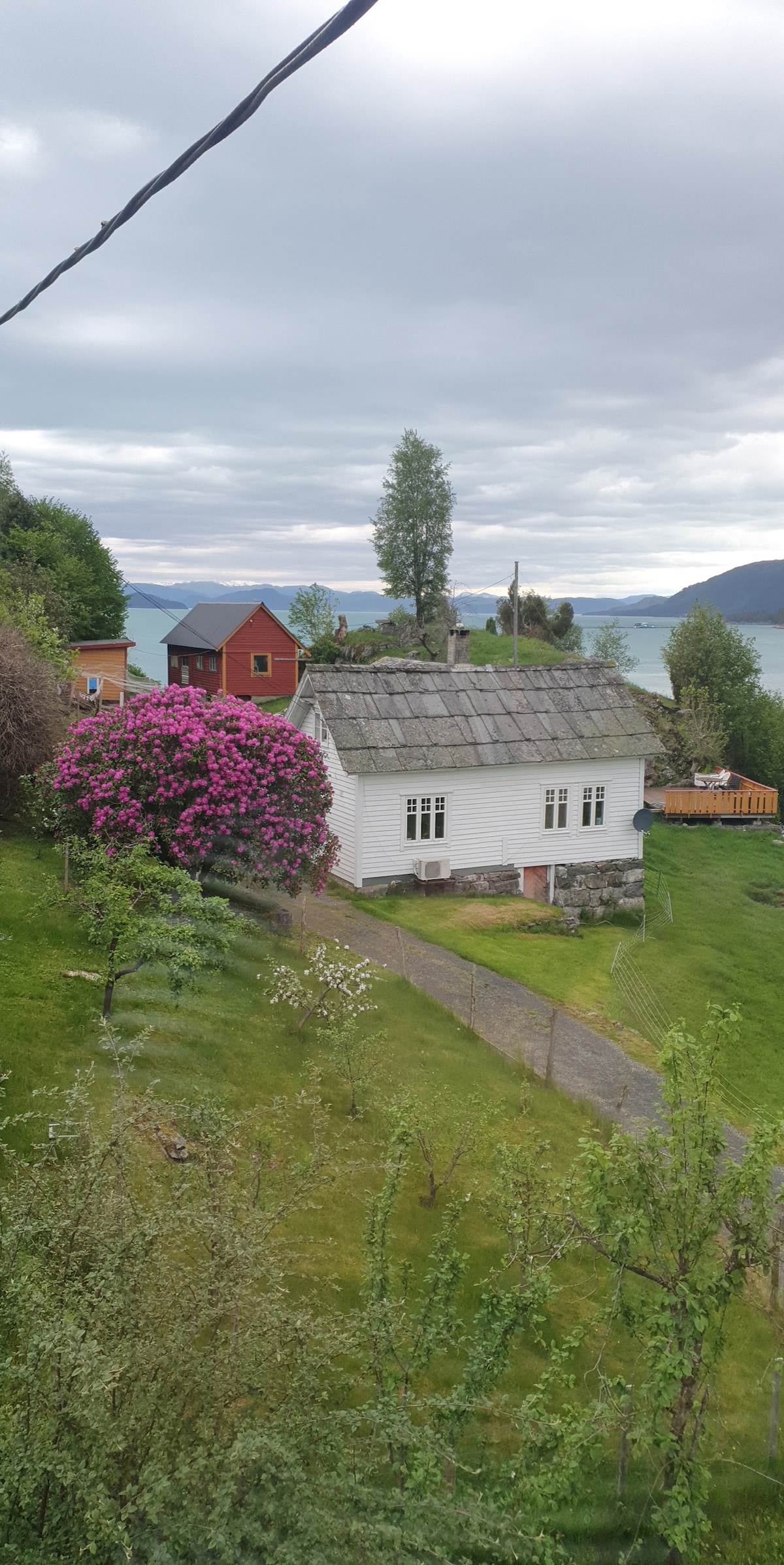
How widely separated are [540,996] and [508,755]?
873 cm

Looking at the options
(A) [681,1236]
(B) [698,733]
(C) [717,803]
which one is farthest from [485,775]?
(B) [698,733]

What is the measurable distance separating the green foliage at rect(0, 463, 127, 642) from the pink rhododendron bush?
25.8 meters

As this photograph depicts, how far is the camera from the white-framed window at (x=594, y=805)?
29172mm

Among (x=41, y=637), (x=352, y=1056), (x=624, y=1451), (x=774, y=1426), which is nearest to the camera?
(x=624, y=1451)

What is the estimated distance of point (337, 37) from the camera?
4246mm

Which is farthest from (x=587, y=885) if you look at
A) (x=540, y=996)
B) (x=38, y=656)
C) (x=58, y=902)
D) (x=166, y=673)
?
(x=166, y=673)

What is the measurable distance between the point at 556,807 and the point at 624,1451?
21.9 meters

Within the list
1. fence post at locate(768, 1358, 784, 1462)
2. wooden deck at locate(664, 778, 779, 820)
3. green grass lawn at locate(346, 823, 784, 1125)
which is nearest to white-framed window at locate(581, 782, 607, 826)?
green grass lawn at locate(346, 823, 784, 1125)

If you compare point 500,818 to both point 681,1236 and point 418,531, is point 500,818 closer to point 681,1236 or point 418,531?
point 681,1236

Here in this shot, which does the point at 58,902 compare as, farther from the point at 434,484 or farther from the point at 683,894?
the point at 434,484

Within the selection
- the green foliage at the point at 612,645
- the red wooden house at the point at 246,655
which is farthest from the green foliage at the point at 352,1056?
the green foliage at the point at 612,645

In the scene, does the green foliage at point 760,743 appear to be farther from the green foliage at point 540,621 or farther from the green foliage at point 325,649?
the green foliage at point 325,649

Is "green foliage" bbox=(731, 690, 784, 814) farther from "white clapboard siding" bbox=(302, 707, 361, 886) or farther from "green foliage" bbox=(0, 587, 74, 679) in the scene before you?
"green foliage" bbox=(0, 587, 74, 679)

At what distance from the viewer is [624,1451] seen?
7.25 m
